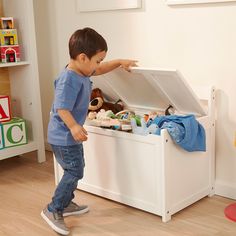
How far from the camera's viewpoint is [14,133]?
2.50 m

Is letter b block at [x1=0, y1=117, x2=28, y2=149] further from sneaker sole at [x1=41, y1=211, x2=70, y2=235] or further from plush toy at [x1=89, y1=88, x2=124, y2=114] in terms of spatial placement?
sneaker sole at [x1=41, y1=211, x2=70, y2=235]

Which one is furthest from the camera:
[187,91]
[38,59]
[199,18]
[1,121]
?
[38,59]

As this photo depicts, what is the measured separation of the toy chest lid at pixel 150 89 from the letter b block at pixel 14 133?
1.76ft

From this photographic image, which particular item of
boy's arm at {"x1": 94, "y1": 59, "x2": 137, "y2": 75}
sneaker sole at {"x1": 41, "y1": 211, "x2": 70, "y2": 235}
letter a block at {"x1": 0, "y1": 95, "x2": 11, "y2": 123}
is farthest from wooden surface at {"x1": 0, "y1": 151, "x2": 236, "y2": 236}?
boy's arm at {"x1": 94, "y1": 59, "x2": 137, "y2": 75}

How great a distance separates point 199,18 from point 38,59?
1212mm

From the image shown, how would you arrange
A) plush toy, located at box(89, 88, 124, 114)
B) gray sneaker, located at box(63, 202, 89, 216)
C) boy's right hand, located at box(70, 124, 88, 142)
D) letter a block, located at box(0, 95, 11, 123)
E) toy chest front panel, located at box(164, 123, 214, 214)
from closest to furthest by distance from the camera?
boy's right hand, located at box(70, 124, 88, 142) → toy chest front panel, located at box(164, 123, 214, 214) → gray sneaker, located at box(63, 202, 89, 216) → plush toy, located at box(89, 88, 124, 114) → letter a block, located at box(0, 95, 11, 123)

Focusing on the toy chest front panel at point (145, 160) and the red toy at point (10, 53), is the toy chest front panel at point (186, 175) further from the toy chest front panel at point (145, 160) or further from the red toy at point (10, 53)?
the red toy at point (10, 53)

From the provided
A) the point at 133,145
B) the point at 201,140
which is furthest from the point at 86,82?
the point at 201,140

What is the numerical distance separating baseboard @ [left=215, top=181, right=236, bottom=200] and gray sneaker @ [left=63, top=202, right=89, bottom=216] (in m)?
0.62

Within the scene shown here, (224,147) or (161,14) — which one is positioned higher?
(161,14)

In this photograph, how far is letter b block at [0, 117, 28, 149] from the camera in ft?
8.04

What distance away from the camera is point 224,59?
1.90 meters

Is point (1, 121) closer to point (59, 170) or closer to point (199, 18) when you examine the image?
point (59, 170)

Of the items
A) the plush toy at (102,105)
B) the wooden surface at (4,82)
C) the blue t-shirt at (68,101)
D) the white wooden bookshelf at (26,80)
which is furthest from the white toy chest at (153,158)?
the wooden surface at (4,82)
